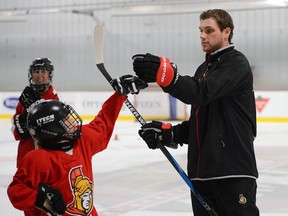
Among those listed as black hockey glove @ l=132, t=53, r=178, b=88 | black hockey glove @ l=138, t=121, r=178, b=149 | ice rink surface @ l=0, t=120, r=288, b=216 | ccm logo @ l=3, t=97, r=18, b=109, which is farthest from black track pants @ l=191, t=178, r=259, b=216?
ccm logo @ l=3, t=97, r=18, b=109

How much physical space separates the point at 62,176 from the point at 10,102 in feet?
30.5

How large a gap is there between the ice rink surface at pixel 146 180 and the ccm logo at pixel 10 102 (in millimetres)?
3414

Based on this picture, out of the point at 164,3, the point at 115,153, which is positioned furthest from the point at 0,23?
the point at 115,153

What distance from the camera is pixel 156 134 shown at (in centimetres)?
234

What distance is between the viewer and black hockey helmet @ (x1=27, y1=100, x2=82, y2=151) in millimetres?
1900

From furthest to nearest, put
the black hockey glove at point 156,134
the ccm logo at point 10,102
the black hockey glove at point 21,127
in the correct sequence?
the ccm logo at point 10,102
the black hockey glove at point 21,127
the black hockey glove at point 156,134

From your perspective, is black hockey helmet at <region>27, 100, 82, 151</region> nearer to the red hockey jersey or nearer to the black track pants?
the red hockey jersey

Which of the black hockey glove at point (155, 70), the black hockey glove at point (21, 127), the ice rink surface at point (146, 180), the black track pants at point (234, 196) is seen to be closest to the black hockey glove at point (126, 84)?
the black hockey glove at point (155, 70)

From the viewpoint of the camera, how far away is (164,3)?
12984mm

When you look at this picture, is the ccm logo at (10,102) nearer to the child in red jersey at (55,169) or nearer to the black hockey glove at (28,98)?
the black hockey glove at (28,98)

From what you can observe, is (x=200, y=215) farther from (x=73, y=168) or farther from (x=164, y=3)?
(x=164, y=3)

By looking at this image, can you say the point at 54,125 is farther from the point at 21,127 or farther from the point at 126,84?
the point at 21,127

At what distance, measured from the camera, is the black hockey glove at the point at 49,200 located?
1810mm

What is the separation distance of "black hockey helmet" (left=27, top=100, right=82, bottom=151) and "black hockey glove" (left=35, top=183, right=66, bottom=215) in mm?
169
